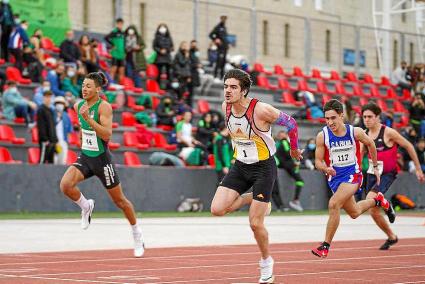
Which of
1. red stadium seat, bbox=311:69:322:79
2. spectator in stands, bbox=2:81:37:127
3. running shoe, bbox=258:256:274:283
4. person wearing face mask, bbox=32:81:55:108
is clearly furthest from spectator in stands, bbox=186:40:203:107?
running shoe, bbox=258:256:274:283

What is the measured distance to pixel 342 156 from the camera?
16.1m

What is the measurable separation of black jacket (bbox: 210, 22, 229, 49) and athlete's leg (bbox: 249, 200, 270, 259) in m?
25.9

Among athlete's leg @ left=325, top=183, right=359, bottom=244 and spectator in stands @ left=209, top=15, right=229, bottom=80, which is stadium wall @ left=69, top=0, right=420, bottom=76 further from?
athlete's leg @ left=325, top=183, right=359, bottom=244

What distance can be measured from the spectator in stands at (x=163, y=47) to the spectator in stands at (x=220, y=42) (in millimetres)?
2331

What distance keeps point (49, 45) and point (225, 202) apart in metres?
22.2

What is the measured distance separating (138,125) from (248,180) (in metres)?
20.7

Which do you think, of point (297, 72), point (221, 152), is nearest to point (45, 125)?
point (221, 152)

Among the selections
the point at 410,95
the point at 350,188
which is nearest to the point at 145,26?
the point at 410,95

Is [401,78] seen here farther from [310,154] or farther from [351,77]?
[310,154]

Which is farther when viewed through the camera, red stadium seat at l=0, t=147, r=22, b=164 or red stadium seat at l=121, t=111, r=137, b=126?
red stadium seat at l=121, t=111, r=137, b=126

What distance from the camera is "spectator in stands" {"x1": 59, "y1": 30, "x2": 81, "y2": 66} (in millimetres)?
32188

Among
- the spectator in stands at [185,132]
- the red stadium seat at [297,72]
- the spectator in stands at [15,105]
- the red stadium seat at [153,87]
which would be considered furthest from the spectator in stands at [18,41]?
the red stadium seat at [297,72]

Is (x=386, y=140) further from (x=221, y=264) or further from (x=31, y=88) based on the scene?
(x=31, y=88)

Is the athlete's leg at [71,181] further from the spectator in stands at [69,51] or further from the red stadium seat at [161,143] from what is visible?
the red stadium seat at [161,143]
